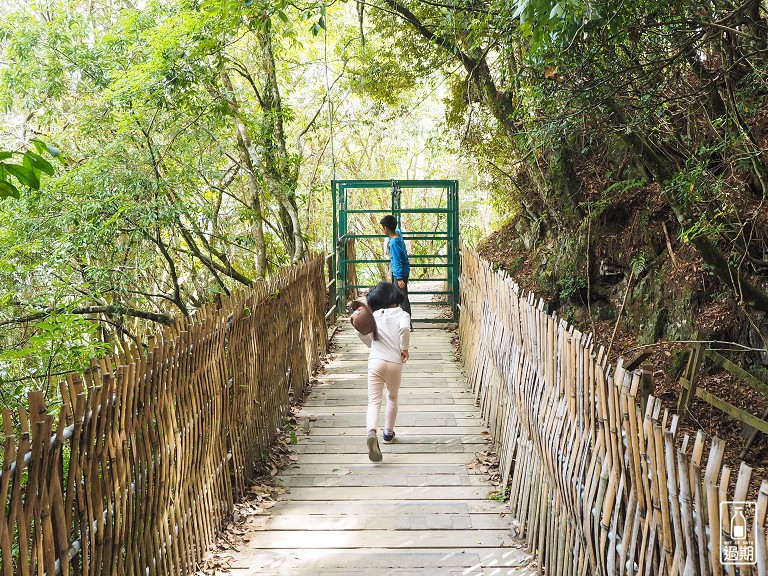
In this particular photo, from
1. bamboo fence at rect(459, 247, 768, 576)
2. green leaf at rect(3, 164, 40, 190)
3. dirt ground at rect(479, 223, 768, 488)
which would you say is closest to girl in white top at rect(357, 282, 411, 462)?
bamboo fence at rect(459, 247, 768, 576)

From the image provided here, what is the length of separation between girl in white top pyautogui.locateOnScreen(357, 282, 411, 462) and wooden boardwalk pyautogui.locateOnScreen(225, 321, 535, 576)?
0.48m

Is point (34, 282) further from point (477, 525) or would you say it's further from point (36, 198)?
point (477, 525)

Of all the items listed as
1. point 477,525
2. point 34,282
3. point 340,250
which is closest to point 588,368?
point 477,525

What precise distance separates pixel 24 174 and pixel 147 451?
79.3 inches

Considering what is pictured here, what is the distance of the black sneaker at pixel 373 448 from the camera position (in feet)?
19.5

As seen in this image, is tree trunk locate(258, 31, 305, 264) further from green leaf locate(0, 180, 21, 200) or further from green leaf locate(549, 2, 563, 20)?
green leaf locate(0, 180, 21, 200)

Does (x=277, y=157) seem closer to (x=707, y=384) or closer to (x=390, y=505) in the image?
(x=707, y=384)

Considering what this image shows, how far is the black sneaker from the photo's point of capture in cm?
593

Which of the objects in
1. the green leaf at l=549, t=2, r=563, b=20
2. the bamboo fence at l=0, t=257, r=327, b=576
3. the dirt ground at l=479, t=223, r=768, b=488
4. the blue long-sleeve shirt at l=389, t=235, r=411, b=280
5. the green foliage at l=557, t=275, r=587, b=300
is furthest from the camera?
the green foliage at l=557, t=275, r=587, b=300

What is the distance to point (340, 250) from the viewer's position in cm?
1280

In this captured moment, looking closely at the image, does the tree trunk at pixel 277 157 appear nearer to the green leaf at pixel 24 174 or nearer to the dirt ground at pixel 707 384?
the dirt ground at pixel 707 384

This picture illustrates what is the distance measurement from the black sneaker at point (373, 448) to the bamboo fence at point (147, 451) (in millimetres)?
944

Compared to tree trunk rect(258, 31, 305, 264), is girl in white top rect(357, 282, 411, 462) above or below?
below
